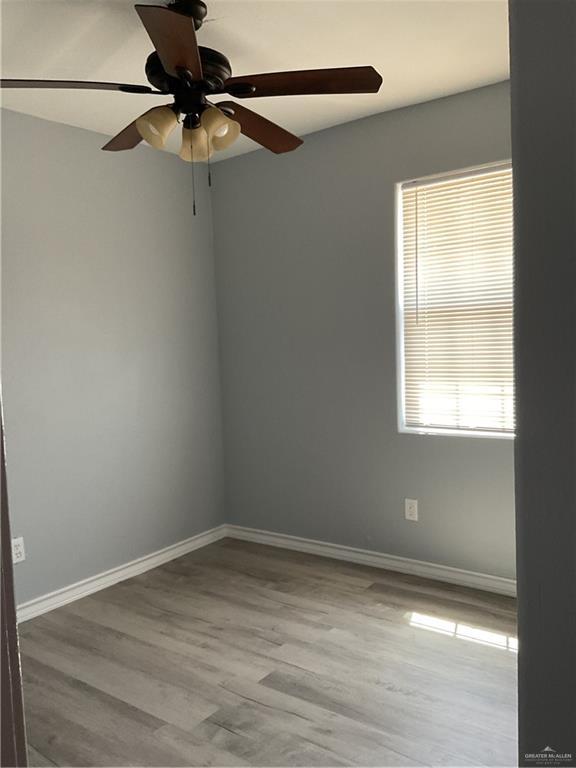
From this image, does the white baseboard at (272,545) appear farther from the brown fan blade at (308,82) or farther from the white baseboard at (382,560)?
the brown fan blade at (308,82)

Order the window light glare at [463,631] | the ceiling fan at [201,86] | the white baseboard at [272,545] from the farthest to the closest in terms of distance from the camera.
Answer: the white baseboard at [272,545] → the window light glare at [463,631] → the ceiling fan at [201,86]

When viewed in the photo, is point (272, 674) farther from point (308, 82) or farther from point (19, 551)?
point (308, 82)

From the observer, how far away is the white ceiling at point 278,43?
2.20 m

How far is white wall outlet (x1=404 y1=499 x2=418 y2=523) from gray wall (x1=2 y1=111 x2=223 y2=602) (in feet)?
4.50

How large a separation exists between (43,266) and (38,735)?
6.93 ft

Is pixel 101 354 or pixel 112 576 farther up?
pixel 101 354

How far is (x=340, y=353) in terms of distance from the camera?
142 inches

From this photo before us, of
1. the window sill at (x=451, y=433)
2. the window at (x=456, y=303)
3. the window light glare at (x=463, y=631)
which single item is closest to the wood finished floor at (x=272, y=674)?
the window light glare at (x=463, y=631)

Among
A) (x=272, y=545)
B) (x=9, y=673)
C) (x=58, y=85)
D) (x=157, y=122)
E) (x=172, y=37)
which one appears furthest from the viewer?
(x=272, y=545)

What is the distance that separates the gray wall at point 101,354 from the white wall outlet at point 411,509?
4.50 ft

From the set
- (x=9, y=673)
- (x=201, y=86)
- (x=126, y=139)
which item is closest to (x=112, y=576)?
(x=126, y=139)

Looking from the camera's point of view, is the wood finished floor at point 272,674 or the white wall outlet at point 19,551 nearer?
the wood finished floor at point 272,674

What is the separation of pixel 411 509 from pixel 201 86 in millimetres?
2397

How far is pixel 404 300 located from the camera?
11.2ft
